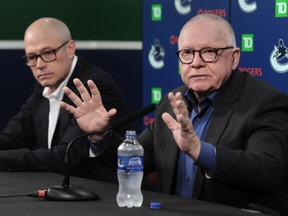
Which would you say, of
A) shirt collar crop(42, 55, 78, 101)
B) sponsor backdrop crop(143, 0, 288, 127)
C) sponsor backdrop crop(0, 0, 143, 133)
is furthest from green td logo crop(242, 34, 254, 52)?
sponsor backdrop crop(0, 0, 143, 133)

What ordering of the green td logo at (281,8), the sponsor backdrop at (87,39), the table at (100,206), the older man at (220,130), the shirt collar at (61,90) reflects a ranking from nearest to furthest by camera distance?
the table at (100,206), the older man at (220,130), the green td logo at (281,8), the shirt collar at (61,90), the sponsor backdrop at (87,39)

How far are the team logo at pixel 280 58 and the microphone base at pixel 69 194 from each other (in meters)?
1.70

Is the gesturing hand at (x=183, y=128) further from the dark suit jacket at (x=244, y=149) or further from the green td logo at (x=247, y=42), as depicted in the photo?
the green td logo at (x=247, y=42)

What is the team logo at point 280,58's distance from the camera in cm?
396

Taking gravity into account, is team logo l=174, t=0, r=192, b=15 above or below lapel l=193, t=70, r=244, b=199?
above

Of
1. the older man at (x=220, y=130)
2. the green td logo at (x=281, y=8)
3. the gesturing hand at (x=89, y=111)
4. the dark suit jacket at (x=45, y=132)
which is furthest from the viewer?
the green td logo at (x=281, y=8)

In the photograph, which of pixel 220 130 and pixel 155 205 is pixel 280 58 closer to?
pixel 220 130

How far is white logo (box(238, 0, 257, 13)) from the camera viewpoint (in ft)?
13.6

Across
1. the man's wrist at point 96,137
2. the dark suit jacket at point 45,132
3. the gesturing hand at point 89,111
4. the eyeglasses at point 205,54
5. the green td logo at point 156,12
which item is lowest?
the dark suit jacket at point 45,132

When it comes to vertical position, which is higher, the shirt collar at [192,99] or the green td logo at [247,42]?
the green td logo at [247,42]

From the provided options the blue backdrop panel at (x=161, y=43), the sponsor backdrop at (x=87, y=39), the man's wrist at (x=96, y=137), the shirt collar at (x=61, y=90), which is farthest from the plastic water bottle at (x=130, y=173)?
the sponsor backdrop at (x=87, y=39)

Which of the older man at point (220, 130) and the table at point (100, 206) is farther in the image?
the older man at point (220, 130)

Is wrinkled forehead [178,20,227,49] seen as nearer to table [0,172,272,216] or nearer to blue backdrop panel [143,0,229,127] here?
table [0,172,272,216]

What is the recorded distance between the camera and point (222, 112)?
9.80ft
